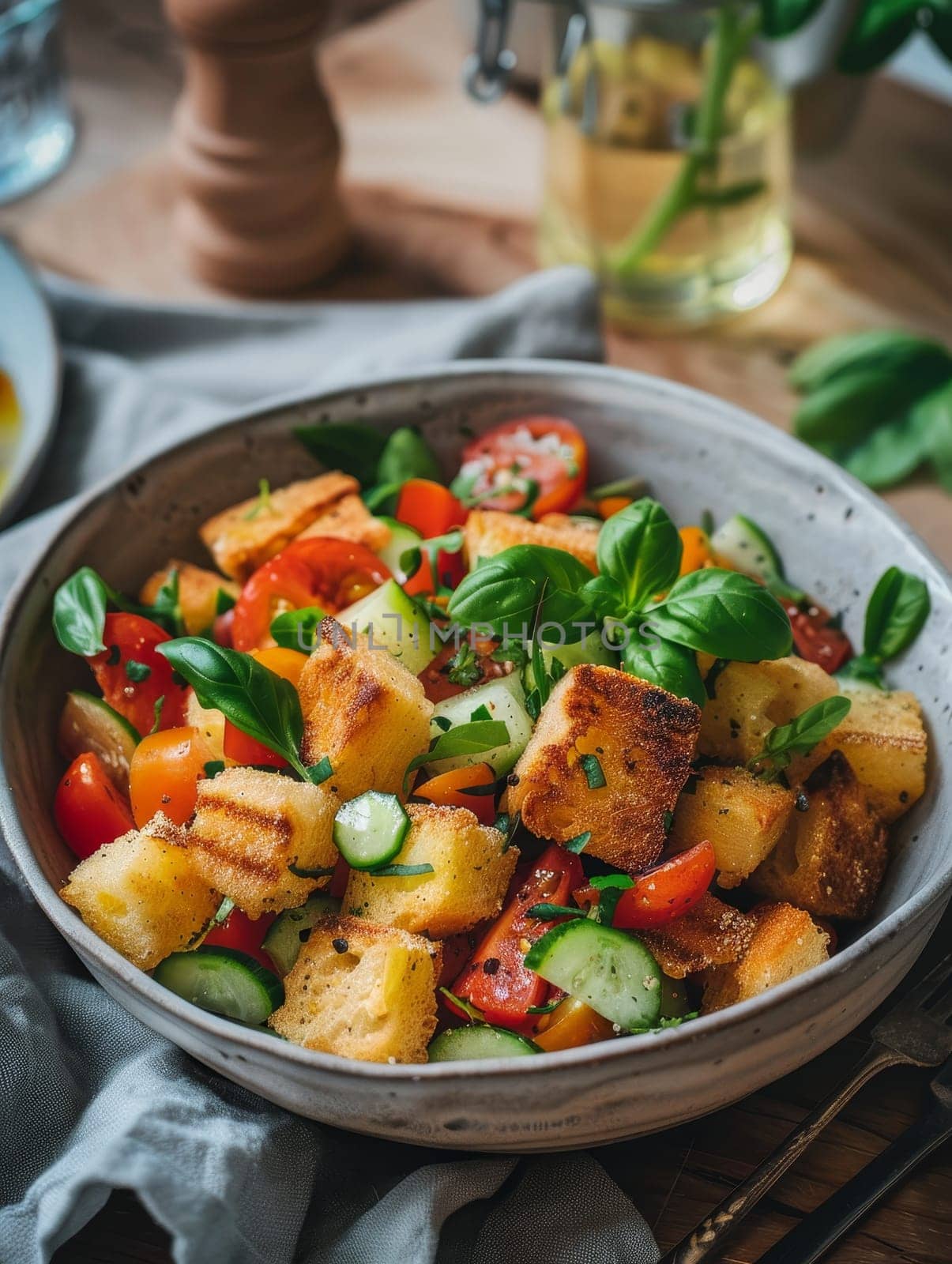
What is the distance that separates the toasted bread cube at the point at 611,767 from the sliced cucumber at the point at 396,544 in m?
0.51

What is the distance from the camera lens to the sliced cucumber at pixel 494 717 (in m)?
1.67

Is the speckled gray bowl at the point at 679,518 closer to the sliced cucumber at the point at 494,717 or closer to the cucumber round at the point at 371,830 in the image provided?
the cucumber round at the point at 371,830

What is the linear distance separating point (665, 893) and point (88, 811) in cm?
81

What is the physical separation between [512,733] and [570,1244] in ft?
2.08

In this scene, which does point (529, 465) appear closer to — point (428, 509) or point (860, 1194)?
point (428, 509)

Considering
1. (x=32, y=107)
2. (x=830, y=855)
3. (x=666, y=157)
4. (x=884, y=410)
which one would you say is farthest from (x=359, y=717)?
(x=32, y=107)

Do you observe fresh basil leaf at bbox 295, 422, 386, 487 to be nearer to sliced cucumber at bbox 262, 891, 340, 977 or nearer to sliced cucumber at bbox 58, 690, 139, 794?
sliced cucumber at bbox 58, 690, 139, 794

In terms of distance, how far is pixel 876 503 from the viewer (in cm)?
196

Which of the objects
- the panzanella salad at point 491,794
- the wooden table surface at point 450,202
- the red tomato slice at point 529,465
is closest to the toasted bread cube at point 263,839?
the panzanella salad at point 491,794

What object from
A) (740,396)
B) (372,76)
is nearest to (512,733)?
(740,396)

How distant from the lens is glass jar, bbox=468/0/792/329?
2771mm

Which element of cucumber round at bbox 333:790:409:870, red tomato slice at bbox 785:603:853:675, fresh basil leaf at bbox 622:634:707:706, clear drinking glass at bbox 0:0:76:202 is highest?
fresh basil leaf at bbox 622:634:707:706

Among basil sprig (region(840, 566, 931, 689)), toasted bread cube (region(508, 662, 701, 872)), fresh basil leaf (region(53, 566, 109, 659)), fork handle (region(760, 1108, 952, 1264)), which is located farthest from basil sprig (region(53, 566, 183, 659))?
fork handle (region(760, 1108, 952, 1264))

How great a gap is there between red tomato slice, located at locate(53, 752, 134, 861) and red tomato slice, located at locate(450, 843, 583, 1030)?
541 mm
